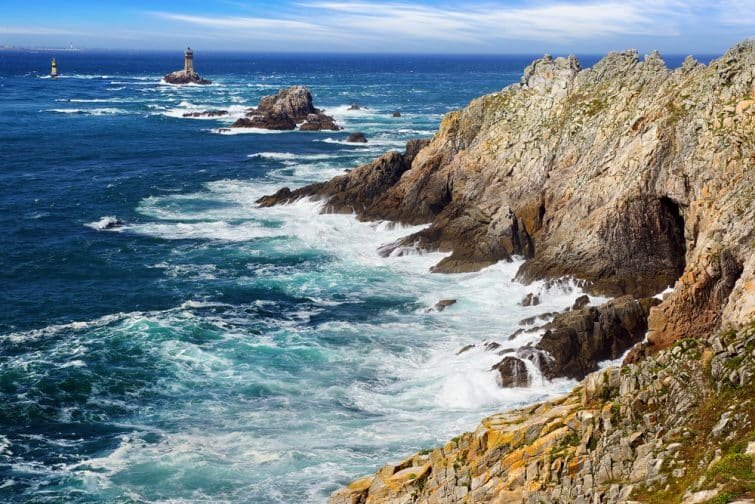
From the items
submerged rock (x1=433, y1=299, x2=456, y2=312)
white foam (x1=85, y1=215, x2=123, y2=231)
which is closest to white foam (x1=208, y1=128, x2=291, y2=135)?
white foam (x1=85, y1=215, x2=123, y2=231)

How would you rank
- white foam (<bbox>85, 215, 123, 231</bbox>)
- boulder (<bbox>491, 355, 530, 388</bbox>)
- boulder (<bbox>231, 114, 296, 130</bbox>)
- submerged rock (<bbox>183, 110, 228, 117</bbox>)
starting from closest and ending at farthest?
boulder (<bbox>491, 355, 530, 388</bbox>)
white foam (<bbox>85, 215, 123, 231</bbox>)
boulder (<bbox>231, 114, 296, 130</bbox>)
submerged rock (<bbox>183, 110, 228, 117</bbox>)

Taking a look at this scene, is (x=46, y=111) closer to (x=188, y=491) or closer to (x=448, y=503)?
(x=188, y=491)

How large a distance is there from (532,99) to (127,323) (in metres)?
36.5

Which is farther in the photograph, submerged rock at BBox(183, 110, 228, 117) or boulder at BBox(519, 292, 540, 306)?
submerged rock at BBox(183, 110, 228, 117)

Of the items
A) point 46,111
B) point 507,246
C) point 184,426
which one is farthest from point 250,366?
point 46,111

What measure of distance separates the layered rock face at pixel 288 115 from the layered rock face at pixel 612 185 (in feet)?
206

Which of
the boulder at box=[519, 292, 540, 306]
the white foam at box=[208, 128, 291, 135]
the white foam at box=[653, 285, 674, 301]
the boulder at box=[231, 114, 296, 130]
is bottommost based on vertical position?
the boulder at box=[519, 292, 540, 306]

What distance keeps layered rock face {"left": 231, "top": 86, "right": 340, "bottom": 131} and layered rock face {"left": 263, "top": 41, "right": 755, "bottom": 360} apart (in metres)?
62.8

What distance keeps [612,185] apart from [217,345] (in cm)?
2547

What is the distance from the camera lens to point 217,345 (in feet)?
148

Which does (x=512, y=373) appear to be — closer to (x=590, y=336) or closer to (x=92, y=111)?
(x=590, y=336)

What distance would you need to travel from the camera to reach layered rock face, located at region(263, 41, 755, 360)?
3894cm

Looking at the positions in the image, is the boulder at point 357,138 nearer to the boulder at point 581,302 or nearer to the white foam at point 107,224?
the white foam at point 107,224

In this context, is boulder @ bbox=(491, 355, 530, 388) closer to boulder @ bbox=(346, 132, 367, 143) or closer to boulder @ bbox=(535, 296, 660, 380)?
boulder @ bbox=(535, 296, 660, 380)
